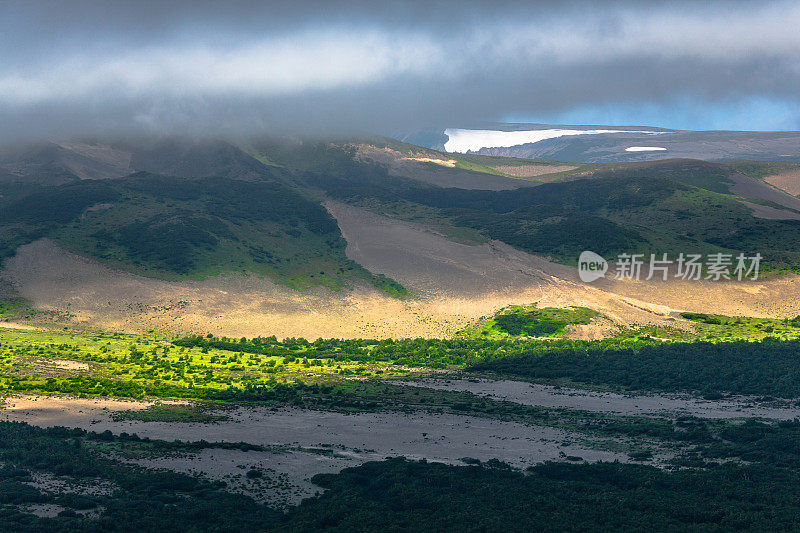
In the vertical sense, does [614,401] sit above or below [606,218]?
below

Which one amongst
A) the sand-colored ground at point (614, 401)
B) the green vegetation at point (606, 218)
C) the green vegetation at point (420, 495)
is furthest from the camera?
the green vegetation at point (606, 218)

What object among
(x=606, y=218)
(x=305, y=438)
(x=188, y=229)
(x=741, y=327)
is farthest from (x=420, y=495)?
(x=606, y=218)

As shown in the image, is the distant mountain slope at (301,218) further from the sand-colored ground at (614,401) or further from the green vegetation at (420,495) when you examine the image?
the green vegetation at (420,495)

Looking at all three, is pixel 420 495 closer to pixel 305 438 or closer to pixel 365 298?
pixel 305 438

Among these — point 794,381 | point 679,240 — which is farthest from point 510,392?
point 679,240

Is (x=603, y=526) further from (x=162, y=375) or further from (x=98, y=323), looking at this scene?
(x=98, y=323)

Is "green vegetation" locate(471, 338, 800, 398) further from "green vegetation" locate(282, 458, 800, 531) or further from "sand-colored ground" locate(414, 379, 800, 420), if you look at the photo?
"green vegetation" locate(282, 458, 800, 531)

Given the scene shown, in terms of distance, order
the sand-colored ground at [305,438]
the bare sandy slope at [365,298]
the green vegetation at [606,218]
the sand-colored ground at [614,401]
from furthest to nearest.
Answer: the green vegetation at [606,218]
the bare sandy slope at [365,298]
the sand-colored ground at [614,401]
the sand-colored ground at [305,438]

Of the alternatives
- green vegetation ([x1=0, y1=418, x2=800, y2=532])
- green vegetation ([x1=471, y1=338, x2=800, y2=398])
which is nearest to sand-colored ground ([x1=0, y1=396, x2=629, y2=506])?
green vegetation ([x1=0, y1=418, x2=800, y2=532])

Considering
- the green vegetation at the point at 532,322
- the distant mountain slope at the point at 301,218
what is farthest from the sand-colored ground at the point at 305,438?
the distant mountain slope at the point at 301,218
